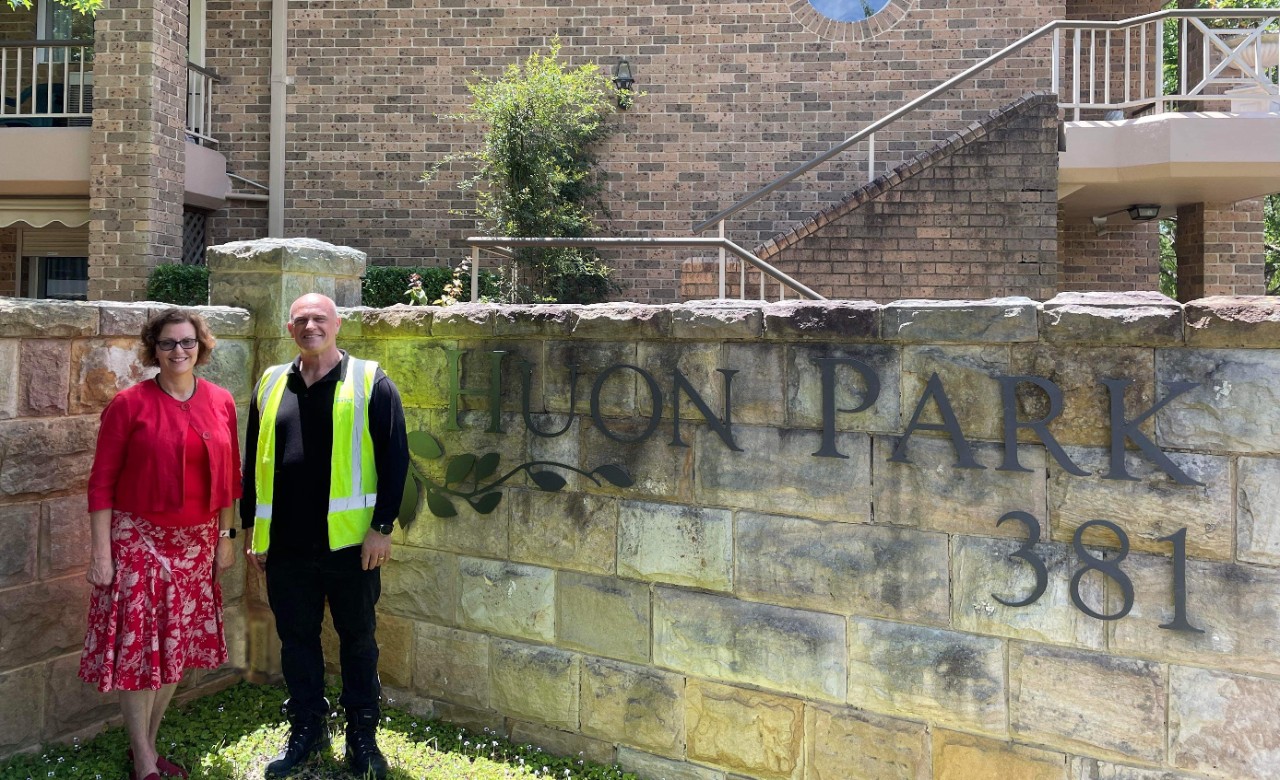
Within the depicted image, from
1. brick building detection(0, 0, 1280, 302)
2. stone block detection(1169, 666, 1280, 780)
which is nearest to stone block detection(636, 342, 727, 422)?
stone block detection(1169, 666, 1280, 780)

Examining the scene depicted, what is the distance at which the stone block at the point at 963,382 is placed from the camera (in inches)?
115

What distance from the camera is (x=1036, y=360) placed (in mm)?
2867

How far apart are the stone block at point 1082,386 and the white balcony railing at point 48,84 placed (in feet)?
35.2

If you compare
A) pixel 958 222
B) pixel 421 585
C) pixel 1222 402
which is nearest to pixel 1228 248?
pixel 958 222

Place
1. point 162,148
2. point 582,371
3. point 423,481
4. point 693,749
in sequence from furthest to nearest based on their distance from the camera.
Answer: point 162,148 → point 423,481 → point 582,371 → point 693,749

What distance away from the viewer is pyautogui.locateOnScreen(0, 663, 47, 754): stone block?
3.58 meters

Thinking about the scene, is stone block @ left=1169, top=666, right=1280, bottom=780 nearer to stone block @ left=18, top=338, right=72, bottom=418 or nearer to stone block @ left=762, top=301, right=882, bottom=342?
stone block @ left=762, top=301, right=882, bottom=342

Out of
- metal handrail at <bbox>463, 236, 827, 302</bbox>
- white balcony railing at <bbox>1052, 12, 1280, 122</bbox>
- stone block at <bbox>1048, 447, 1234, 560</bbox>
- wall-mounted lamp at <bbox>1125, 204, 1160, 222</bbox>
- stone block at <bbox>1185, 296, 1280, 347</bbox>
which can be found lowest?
stone block at <bbox>1048, 447, 1234, 560</bbox>

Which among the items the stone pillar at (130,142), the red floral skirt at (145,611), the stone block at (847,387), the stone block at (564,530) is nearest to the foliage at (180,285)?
the stone pillar at (130,142)

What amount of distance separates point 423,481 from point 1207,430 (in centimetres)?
292

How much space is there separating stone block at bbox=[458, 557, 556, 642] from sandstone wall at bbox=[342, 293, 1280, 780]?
0.01 meters

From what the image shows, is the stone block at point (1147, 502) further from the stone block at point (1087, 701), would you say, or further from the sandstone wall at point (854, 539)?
the stone block at point (1087, 701)

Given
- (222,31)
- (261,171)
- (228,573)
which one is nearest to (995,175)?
(228,573)

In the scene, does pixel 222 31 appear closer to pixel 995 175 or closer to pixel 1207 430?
pixel 995 175
